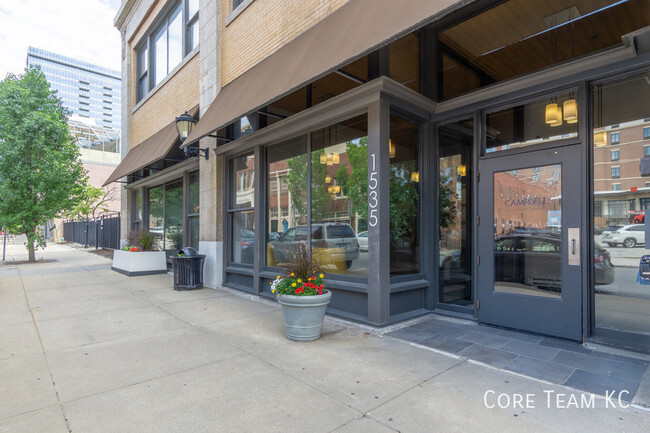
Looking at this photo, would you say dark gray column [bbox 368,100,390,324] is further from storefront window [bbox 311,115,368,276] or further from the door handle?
the door handle

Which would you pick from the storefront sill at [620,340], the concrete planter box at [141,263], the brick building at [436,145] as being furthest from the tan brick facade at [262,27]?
the storefront sill at [620,340]

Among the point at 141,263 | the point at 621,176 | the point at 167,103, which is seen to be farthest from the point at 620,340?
the point at 167,103

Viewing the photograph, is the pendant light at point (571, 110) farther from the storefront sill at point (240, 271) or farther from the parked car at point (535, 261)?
the storefront sill at point (240, 271)

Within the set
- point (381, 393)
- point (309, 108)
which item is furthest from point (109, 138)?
point (381, 393)

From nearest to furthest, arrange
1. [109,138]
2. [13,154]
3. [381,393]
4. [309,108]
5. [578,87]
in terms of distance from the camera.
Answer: [381,393], [578,87], [309,108], [13,154], [109,138]

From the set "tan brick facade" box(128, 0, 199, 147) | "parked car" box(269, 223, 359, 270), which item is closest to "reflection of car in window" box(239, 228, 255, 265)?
"parked car" box(269, 223, 359, 270)

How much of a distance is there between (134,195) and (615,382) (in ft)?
52.7

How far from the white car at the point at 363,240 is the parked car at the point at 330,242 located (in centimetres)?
10

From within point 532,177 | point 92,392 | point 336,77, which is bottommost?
point 92,392

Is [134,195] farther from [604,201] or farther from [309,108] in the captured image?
[604,201]

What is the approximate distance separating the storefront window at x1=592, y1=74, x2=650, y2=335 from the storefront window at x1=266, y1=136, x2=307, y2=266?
4.36 m

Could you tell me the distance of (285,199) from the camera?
7.21m

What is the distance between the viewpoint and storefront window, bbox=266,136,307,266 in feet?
22.4

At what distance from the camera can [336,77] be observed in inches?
246
